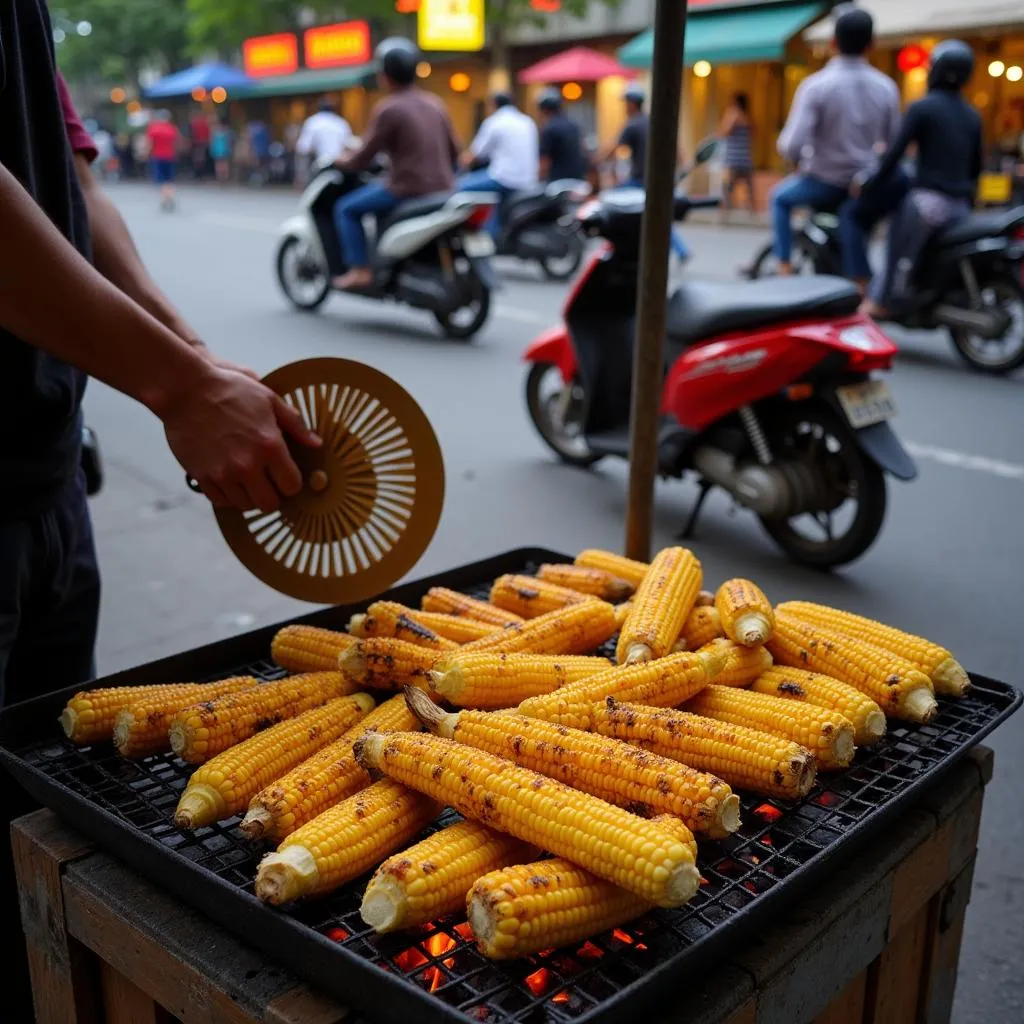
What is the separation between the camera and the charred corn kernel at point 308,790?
161 cm

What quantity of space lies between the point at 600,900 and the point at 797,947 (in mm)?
322

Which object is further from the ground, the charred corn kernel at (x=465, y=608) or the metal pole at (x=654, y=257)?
the metal pole at (x=654, y=257)

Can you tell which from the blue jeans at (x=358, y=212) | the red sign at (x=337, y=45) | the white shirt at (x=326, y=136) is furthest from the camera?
the red sign at (x=337, y=45)

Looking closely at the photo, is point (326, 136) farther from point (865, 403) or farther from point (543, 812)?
point (543, 812)

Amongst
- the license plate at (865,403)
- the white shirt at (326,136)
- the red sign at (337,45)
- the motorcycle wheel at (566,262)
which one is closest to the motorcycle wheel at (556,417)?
the license plate at (865,403)

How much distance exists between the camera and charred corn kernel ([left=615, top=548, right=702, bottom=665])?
6.73ft

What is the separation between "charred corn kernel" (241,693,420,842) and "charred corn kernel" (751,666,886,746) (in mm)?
658

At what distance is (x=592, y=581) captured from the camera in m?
2.49

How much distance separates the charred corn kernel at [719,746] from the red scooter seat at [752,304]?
3.39m

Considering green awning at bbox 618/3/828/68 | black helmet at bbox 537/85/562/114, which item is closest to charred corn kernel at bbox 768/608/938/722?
black helmet at bbox 537/85/562/114

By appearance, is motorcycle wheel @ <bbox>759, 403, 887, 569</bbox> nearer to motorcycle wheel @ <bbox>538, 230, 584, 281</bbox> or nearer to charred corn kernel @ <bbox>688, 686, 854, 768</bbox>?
charred corn kernel @ <bbox>688, 686, 854, 768</bbox>

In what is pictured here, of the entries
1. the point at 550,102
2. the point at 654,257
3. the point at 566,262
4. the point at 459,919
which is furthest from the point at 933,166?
the point at 459,919

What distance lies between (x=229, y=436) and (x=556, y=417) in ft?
15.9

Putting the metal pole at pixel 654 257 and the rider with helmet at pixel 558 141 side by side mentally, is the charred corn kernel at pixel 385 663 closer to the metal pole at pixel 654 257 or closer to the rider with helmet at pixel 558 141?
the metal pole at pixel 654 257
